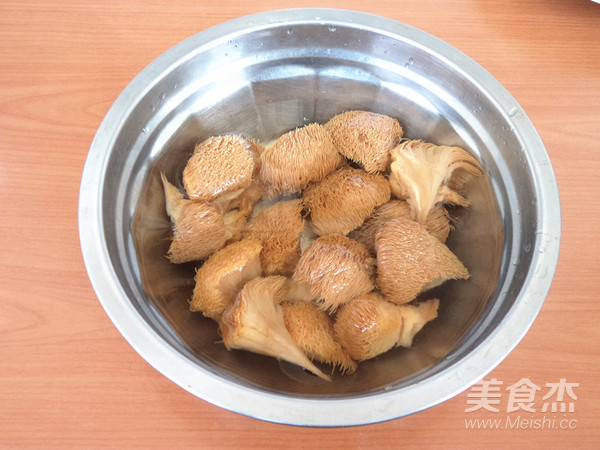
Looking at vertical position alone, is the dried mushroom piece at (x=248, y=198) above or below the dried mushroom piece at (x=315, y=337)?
above

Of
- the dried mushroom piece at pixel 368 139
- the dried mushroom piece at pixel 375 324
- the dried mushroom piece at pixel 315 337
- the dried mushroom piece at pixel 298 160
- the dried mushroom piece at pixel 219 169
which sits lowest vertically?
the dried mushroom piece at pixel 315 337

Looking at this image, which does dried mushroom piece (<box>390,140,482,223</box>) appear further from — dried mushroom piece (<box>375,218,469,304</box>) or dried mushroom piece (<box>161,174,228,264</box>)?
dried mushroom piece (<box>161,174,228,264</box>)

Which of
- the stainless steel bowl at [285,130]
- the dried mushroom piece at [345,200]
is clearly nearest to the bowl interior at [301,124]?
the stainless steel bowl at [285,130]

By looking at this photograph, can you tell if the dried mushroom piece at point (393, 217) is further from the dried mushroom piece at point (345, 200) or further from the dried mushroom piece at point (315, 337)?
the dried mushroom piece at point (315, 337)

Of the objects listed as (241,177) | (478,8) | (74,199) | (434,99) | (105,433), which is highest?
(478,8)

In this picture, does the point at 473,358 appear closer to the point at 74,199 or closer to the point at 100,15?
the point at 74,199

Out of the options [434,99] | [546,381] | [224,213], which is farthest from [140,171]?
[546,381]
